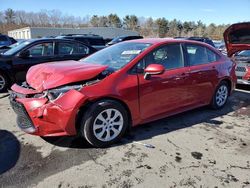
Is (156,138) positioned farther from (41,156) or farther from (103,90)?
(41,156)

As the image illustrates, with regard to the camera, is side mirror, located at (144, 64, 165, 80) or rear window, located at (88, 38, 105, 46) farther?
rear window, located at (88, 38, 105, 46)

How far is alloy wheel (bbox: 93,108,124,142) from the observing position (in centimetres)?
369

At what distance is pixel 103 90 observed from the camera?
11.8 ft

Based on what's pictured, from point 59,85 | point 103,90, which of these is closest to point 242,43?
point 103,90

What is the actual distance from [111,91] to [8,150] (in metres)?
1.68

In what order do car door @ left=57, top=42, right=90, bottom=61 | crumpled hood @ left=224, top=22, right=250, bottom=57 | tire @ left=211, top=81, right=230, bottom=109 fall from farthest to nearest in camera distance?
car door @ left=57, top=42, right=90, bottom=61 < crumpled hood @ left=224, top=22, right=250, bottom=57 < tire @ left=211, top=81, right=230, bottom=109

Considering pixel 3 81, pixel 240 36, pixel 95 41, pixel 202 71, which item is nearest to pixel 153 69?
pixel 202 71

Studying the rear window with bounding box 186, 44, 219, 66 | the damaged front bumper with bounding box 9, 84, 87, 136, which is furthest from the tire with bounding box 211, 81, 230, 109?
the damaged front bumper with bounding box 9, 84, 87, 136

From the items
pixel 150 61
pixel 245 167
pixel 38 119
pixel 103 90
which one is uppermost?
pixel 150 61

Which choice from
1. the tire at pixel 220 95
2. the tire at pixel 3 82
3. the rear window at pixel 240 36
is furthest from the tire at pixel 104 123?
the rear window at pixel 240 36

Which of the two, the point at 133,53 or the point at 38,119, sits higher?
the point at 133,53

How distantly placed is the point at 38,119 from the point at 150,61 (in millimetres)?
1919

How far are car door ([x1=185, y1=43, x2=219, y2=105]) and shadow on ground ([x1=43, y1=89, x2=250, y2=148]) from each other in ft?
1.06

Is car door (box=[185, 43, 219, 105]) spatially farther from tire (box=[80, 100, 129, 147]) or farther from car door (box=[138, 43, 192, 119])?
tire (box=[80, 100, 129, 147])
